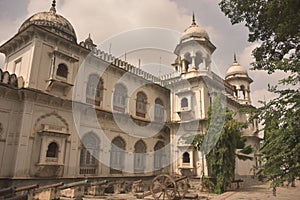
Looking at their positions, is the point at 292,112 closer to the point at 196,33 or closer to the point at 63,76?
the point at 63,76

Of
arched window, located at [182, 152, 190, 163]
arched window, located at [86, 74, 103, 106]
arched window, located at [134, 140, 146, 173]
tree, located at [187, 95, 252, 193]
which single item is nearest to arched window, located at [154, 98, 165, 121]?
arched window, located at [134, 140, 146, 173]

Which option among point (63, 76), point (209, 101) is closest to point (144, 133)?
point (209, 101)

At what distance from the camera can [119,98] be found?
18656 mm

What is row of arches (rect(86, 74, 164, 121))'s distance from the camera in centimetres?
1673

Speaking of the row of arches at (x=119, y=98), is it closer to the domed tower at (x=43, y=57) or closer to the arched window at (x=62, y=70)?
the domed tower at (x=43, y=57)

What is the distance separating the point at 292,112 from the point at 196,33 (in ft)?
55.9

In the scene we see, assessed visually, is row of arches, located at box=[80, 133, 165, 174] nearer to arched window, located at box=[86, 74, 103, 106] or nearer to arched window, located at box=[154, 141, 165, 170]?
arched window, located at box=[154, 141, 165, 170]

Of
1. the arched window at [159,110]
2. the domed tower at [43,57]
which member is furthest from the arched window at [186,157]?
the domed tower at [43,57]

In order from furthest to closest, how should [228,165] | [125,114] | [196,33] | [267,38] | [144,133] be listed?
[196,33], [144,133], [125,114], [228,165], [267,38]

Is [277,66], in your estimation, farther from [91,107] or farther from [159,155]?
[159,155]

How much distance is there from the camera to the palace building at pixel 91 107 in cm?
1288

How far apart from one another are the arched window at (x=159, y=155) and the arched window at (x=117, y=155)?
3.40 meters

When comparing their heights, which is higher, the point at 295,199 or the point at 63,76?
the point at 63,76

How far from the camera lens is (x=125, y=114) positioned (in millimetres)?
18078
